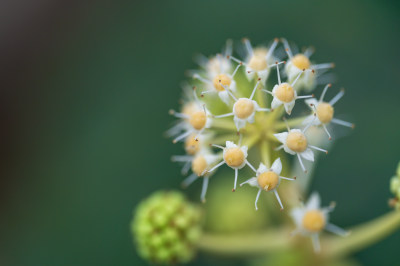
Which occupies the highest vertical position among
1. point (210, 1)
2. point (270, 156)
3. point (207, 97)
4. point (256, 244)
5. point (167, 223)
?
point (210, 1)

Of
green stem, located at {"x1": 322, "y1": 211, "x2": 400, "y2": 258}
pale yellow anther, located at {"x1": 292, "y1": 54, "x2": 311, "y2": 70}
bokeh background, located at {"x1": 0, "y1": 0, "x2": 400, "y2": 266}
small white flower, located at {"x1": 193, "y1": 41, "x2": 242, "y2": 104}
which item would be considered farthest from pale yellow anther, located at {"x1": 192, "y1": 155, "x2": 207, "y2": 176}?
bokeh background, located at {"x1": 0, "y1": 0, "x2": 400, "y2": 266}

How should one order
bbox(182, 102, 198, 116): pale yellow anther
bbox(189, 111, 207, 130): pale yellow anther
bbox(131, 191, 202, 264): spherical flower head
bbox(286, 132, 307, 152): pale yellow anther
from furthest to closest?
bbox(131, 191, 202, 264): spherical flower head
bbox(182, 102, 198, 116): pale yellow anther
bbox(189, 111, 207, 130): pale yellow anther
bbox(286, 132, 307, 152): pale yellow anther

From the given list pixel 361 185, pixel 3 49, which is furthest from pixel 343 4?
pixel 3 49

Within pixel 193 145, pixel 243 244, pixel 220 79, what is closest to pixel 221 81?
pixel 220 79

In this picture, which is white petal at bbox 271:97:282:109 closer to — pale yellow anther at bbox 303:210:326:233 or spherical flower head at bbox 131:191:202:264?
pale yellow anther at bbox 303:210:326:233

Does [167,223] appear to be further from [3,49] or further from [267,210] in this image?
[3,49]

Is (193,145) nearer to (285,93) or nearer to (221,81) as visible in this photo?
(221,81)

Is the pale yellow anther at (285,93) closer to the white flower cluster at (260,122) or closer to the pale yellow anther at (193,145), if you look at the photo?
the white flower cluster at (260,122)
